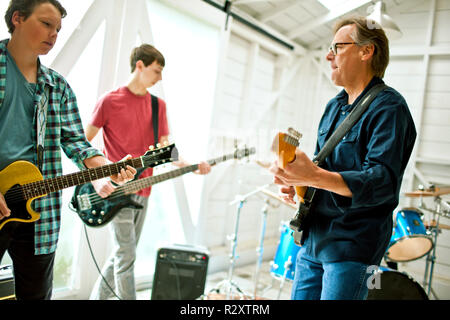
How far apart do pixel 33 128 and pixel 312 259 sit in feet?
3.89

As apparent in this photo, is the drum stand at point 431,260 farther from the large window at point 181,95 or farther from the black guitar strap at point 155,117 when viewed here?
the black guitar strap at point 155,117

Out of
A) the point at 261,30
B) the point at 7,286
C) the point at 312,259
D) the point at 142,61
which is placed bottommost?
the point at 7,286

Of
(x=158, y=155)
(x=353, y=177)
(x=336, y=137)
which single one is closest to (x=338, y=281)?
(x=353, y=177)

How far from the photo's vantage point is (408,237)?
257 cm

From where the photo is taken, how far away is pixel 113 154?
1784 millimetres

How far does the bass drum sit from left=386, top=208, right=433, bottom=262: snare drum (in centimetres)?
26

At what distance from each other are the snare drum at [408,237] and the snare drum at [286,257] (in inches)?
30.8

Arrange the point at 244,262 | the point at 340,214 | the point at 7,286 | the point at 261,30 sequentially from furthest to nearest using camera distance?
the point at 244,262 < the point at 261,30 < the point at 7,286 < the point at 340,214

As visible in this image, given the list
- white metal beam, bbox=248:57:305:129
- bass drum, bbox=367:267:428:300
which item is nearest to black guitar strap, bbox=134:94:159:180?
bass drum, bbox=367:267:428:300

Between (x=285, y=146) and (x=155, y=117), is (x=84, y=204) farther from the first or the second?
(x=285, y=146)

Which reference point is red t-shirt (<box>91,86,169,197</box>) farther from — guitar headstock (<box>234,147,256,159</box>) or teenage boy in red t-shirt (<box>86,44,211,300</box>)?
guitar headstock (<box>234,147,256,159</box>)

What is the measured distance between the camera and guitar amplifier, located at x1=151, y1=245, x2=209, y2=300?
2539mm
